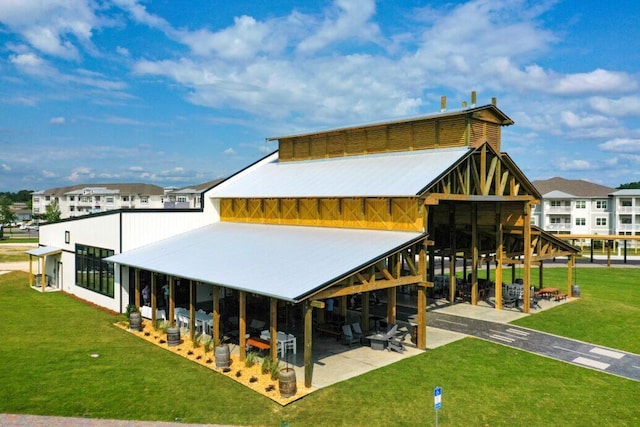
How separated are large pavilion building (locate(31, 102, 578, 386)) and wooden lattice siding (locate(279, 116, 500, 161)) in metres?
0.06

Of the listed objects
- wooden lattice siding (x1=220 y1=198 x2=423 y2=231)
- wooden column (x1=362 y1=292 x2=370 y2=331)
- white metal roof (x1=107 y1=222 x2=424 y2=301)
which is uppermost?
wooden lattice siding (x1=220 y1=198 x2=423 y2=231)

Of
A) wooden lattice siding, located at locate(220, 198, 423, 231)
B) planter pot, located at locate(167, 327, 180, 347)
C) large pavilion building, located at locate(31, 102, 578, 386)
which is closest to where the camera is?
large pavilion building, located at locate(31, 102, 578, 386)

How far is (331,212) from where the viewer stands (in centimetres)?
2338

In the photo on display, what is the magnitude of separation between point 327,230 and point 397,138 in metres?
6.38

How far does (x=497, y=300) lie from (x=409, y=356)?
1082 centimetres

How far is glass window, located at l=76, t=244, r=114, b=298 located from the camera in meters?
26.5

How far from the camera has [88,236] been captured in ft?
94.5

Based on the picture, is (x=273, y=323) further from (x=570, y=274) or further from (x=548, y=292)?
(x=570, y=274)

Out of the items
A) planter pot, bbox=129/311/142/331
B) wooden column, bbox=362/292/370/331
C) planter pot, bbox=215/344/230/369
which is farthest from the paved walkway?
planter pot, bbox=129/311/142/331

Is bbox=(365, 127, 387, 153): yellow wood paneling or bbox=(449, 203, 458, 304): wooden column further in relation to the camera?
bbox=(449, 203, 458, 304): wooden column

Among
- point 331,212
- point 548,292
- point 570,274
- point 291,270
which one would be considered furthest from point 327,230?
point 570,274

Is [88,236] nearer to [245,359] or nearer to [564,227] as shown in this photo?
[245,359]

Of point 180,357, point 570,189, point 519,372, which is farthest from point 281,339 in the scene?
point 570,189

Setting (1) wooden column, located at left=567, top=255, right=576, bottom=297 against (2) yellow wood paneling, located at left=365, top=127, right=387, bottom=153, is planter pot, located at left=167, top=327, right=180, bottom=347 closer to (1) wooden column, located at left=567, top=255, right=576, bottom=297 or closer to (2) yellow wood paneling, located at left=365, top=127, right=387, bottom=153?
Answer: (2) yellow wood paneling, located at left=365, top=127, right=387, bottom=153
